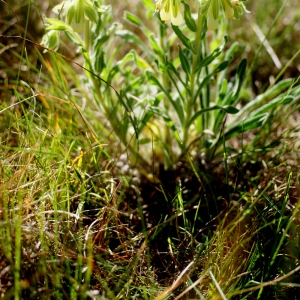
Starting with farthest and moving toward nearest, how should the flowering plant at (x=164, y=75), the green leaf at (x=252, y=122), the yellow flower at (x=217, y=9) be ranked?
the green leaf at (x=252, y=122)
the flowering plant at (x=164, y=75)
the yellow flower at (x=217, y=9)

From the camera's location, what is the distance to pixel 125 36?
2129mm

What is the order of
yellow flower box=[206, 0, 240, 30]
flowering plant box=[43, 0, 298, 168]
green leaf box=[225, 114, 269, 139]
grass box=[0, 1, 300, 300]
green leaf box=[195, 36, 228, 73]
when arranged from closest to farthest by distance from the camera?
grass box=[0, 1, 300, 300] → yellow flower box=[206, 0, 240, 30] → flowering plant box=[43, 0, 298, 168] → green leaf box=[195, 36, 228, 73] → green leaf box=[225, 114, 269, 139]

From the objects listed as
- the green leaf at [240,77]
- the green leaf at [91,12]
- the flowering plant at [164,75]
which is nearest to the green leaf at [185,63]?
the flowering plant at [164,75]

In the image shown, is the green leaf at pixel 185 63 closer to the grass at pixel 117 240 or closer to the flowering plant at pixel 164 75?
the flowering plant at pixel 164 75

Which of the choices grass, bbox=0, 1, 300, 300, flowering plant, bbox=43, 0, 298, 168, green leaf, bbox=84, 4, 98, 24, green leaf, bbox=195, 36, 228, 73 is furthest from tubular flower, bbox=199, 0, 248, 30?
grass, bbox=0, 1, 300, 300

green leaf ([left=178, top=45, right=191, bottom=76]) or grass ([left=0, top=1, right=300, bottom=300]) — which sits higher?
green leaf ([left=178, top=45, right=191, bottom=76])

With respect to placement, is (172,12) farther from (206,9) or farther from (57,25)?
(57,25)

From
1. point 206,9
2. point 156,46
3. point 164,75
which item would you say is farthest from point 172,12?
point 164,75

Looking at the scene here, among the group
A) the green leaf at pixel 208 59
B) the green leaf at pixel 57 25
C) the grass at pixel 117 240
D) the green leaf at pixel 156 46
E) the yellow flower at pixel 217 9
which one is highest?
the green leaf at pixel 57 25

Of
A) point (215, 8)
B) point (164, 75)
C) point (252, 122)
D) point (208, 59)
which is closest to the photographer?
point (215, 8)

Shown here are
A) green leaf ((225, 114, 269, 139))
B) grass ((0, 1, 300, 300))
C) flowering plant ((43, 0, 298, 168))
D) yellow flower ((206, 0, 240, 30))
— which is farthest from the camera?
green leaf ((225, 114, 269, 139))

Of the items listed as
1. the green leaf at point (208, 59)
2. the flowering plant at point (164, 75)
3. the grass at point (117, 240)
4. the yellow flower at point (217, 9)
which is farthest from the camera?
the green leaf at point (208, 59)

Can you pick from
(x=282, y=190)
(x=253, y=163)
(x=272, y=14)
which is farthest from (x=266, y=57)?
(x=282, y=190)

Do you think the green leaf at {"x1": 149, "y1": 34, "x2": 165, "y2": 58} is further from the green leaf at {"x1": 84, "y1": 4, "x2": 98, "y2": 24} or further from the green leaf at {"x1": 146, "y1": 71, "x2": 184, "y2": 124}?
the green leaf at {"x1": 84, "y1": 4, "x2": 98, "y2": 24}
